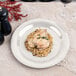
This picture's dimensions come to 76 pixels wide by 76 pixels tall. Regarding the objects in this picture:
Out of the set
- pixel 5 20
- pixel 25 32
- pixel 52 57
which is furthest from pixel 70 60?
pixel 5 20

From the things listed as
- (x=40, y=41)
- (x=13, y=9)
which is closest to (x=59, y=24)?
(x=40, y=41)

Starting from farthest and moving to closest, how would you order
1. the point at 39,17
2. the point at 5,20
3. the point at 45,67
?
1. the point at 39,17
2. the point at 5,20
3. the point at 45,67

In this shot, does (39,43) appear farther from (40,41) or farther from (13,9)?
(13,9)

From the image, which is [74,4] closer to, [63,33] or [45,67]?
[63,33]

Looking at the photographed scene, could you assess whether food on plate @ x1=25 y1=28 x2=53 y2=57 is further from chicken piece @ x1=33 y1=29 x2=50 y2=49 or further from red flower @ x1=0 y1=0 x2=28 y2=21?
red flower @ x1=0 y1=0 x2=28 y2=21

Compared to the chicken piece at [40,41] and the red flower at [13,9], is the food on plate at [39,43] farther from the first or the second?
the red flower at [13,9]

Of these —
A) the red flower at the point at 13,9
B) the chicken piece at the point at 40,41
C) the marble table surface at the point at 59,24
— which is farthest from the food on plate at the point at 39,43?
the red flower at the point at 13,9
